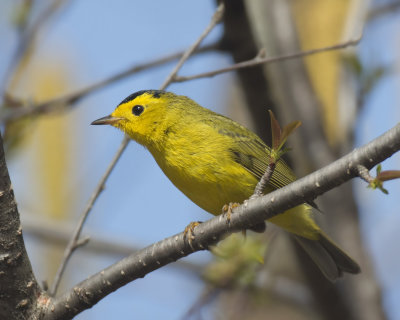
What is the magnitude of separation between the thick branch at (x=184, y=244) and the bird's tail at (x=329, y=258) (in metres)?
1.82

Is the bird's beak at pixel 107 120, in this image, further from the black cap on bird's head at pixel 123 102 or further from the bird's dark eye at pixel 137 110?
the bird's dark eye at pixel 137 110

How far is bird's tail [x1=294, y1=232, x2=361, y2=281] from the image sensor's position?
4449 mm

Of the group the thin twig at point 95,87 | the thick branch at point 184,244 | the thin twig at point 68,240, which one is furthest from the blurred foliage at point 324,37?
the thick branch at point 184,244

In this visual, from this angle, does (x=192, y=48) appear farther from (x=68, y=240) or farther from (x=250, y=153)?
(x=68, y=240)

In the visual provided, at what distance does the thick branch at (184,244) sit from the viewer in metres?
2.47

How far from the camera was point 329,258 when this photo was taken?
4.53 metres

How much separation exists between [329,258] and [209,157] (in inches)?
50.7

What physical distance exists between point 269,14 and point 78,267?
410 cm

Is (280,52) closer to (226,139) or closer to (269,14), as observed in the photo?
(269,14)

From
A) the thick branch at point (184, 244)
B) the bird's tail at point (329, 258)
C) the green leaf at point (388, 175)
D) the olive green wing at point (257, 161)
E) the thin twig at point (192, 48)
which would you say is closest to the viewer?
the green leaf at point (388, 175)

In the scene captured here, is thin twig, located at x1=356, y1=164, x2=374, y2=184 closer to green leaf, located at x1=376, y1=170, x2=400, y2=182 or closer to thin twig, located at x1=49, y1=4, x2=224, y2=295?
green leaf, located at x1=376, y1=170, x2=400, y2=182

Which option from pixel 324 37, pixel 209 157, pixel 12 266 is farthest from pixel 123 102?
pixel 324 37

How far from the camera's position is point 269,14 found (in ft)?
18.0

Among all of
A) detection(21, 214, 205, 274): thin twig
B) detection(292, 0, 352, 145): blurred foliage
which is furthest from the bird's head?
detection(292, 0, 352, 145): blurred foliage
